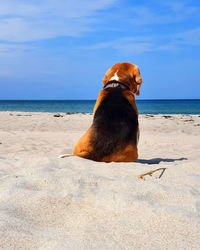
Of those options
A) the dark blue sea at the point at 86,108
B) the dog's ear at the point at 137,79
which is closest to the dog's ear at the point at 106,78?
the dog's ear at the point at 137,79

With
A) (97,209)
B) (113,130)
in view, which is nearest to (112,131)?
(113,130)

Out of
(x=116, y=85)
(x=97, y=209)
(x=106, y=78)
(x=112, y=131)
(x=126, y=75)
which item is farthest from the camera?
(x=106, y=78)

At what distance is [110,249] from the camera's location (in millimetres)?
1674

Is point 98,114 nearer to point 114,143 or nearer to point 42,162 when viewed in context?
point 114,143

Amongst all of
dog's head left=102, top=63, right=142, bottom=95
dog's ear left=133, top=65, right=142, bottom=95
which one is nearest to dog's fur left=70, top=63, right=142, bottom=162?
dog's head left=102, top=63, right=142, bottom=95

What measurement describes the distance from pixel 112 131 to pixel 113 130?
0.08 feet

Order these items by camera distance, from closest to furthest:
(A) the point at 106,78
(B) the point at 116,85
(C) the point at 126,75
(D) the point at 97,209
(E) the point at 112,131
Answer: (D) the point at 97,209 < (E) the point at 112,131 < (B) the point at 116,85 < (C) the point at 126,75 < (A) the point at 106,78

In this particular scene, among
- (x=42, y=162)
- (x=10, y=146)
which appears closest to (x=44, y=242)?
(x=42, y=162)

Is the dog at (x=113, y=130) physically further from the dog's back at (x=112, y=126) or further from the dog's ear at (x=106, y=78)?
the dog's ear at (x=106, y=78)

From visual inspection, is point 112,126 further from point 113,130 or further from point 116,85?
point 116,85

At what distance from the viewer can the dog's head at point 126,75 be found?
17.0 ft

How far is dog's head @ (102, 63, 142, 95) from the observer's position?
518 cm

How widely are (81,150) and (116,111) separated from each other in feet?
2.82

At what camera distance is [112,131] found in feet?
13.8
